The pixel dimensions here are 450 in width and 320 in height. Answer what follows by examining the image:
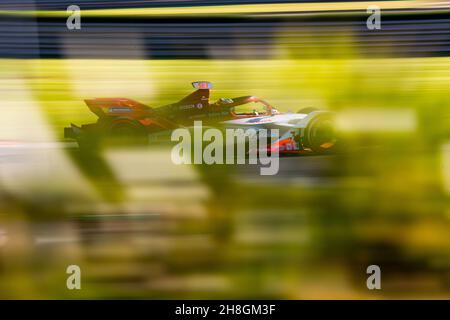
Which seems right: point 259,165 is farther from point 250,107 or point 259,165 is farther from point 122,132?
point 122,132

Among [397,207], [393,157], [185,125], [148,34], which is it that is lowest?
[397,207]

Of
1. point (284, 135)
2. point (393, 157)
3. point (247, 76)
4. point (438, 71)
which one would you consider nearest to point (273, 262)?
point (284, 135)

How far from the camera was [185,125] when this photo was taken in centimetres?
204

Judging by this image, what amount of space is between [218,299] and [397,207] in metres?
0.90

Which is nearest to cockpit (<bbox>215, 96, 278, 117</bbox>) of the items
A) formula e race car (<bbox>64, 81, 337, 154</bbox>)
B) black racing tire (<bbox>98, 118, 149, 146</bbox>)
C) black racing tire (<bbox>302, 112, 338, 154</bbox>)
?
formula e race car (<bbox>64, 81, 337, 154</bbox>)

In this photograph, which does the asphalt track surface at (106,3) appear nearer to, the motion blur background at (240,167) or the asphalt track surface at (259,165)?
the motion blur background at (240,167)

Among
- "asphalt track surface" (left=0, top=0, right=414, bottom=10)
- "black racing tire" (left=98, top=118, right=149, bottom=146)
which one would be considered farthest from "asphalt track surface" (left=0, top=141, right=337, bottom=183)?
"asphalt track surface" (left=0, top=0, right=414, bottom=10)

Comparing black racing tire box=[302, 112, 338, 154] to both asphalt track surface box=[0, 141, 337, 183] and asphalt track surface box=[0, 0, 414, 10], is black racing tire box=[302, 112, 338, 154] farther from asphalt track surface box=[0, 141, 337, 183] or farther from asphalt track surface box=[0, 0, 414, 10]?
asphalt track surface box=[0, 0, 414, 10]

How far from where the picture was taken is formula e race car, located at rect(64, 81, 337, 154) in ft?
6.66

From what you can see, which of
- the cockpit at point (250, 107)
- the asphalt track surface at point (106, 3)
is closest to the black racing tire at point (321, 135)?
the cockpit at point (250, 107)

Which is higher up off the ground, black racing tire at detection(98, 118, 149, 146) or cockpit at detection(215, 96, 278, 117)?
cockpit at detection(215, 96, 278, 117)

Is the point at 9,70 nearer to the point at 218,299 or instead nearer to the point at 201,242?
the point at 201,242

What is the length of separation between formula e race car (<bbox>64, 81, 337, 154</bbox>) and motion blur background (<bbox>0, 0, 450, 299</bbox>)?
0.13ft

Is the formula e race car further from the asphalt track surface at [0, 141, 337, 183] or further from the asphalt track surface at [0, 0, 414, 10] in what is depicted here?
the asphalt track surface at [0, 0, 414, 10]
